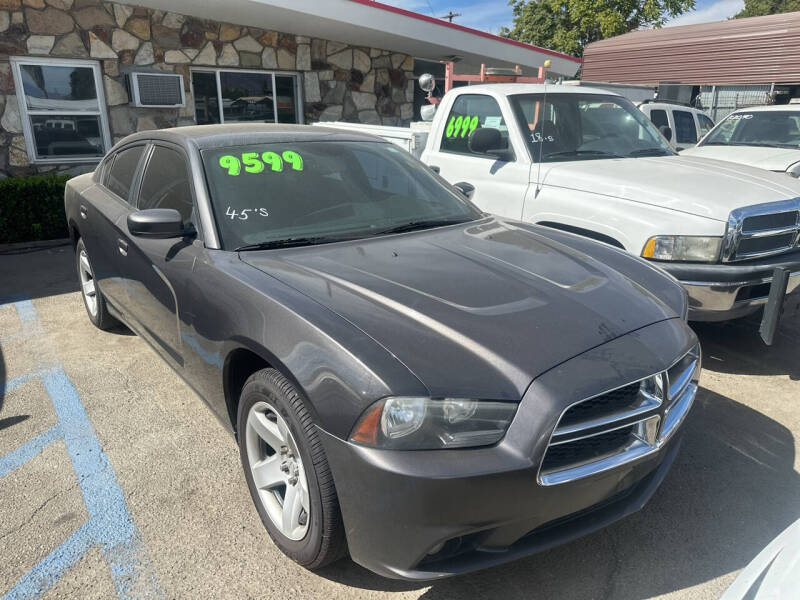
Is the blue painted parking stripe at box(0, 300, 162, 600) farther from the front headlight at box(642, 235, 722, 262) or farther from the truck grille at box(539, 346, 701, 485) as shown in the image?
the front headlight at box(642, 235, 722, 262)

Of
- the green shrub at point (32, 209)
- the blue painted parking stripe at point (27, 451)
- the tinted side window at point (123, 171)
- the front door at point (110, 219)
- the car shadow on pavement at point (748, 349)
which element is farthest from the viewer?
the green shrub at point (32, 209)

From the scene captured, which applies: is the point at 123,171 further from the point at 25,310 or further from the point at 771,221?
the point at 771,221

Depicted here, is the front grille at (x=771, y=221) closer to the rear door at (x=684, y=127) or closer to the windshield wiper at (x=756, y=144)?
the windshield wiper at (x=756, y=144)

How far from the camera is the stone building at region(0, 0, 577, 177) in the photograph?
827 centimetres

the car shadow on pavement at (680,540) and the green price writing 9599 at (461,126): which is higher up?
the green price writing 9599 at (461,126)

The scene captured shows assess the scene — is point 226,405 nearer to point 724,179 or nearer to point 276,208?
point 276,208

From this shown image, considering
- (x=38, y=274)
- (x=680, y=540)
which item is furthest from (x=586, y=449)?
(x=38, y=274)

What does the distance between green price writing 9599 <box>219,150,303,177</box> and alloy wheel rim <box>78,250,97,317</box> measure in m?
2.18

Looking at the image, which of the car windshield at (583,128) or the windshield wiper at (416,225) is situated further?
the car windshield at (583,128)

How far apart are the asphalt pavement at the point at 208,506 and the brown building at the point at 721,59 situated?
1947cm

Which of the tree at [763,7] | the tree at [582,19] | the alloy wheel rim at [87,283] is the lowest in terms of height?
the alloy wheel rim at [87,283]

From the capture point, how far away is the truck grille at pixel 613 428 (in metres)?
1.94

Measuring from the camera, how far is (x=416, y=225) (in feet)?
10.5

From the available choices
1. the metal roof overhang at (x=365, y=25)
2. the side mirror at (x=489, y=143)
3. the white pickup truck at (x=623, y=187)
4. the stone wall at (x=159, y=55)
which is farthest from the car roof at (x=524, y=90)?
the stone wall at (x=159, y=55)
